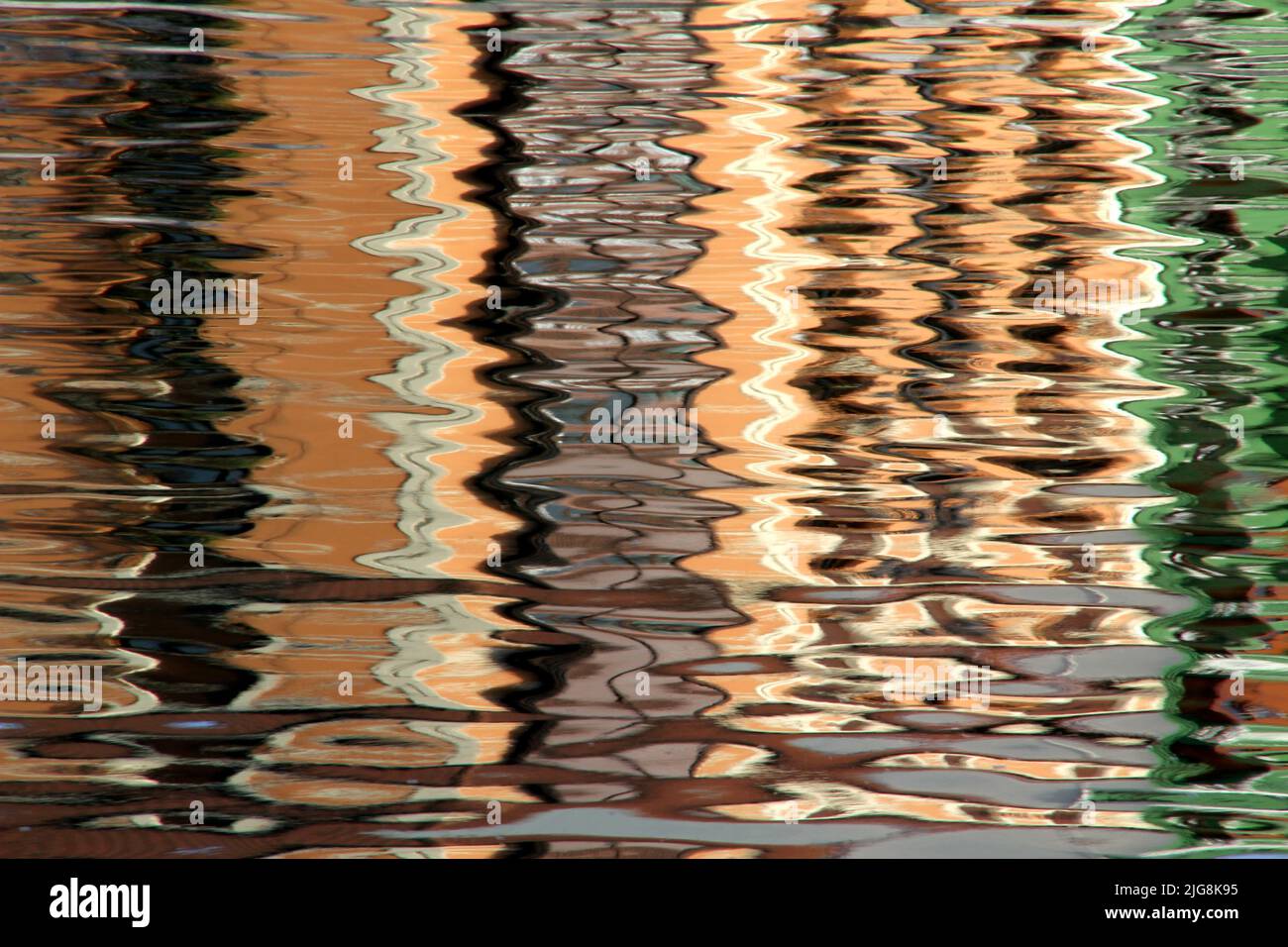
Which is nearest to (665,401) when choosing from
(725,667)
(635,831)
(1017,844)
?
(725,667)

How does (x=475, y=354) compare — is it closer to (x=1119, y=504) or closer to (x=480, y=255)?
(x=480, y=255)

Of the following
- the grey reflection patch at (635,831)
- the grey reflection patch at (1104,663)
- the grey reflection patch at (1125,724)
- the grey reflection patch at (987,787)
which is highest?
the grey reflection patch at (1104,663)

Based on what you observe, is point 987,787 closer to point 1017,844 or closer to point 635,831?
point 1017,844

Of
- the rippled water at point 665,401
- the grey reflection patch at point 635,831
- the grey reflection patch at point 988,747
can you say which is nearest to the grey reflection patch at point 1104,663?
the rippled water at point 665,401

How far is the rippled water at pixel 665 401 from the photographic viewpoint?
1835 mm

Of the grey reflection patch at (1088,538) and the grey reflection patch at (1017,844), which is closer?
the grey reflection patch at (1017,844)

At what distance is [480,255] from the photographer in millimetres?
1924

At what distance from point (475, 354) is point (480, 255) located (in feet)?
0.64

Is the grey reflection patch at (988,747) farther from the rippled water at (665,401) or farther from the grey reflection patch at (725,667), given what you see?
the grey reflection patch at (725,667)

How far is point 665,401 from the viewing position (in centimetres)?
192

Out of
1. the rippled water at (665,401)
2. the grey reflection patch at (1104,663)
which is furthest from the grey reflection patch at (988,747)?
the grey reflection patch at (1104,663)

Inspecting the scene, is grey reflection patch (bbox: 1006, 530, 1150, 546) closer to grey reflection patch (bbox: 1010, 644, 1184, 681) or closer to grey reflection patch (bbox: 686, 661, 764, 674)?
grey reflection patch (bbox: 1010, 644, 1184, 681)

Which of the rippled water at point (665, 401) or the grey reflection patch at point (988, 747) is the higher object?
the rippled water at point (665, 401)
